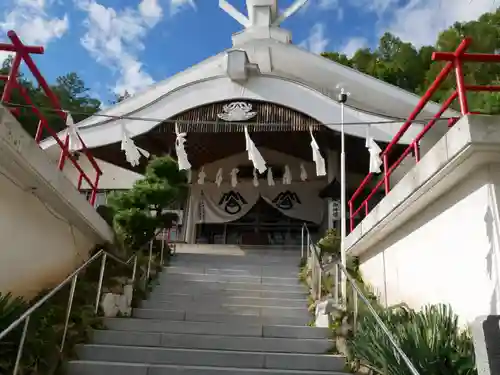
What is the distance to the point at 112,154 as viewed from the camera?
43.4ft

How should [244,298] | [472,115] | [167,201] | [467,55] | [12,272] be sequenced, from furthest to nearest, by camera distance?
[167,201], [244,298], [12,272], [467,55], [472,115]

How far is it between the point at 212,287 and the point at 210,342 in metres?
2.23

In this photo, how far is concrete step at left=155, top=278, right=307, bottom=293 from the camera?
7.52 meters

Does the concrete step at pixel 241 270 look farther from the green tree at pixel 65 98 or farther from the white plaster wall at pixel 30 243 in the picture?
the green tree at pixel 65 98

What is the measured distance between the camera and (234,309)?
6672 millimetres

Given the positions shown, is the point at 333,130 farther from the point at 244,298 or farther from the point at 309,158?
the point at 244,298

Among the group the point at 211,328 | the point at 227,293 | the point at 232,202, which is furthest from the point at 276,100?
the point at 211,328

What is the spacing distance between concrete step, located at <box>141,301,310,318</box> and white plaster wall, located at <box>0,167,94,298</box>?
4.75 ft

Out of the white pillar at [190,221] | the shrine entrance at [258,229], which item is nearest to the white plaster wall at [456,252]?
the shrine entrance at [258,229]

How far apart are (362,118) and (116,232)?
22.7 ft

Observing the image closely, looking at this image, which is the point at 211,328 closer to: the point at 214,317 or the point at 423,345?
the point at 214,317

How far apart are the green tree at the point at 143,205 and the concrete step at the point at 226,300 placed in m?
1.80

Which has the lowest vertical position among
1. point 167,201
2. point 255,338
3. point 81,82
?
point 255,338

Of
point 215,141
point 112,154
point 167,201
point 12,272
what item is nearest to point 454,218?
point 12,272
